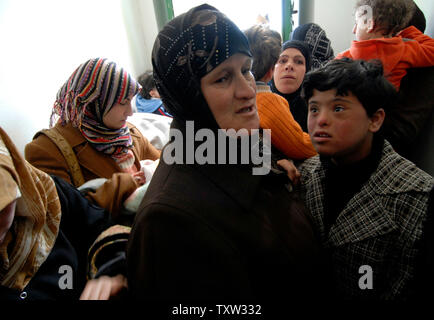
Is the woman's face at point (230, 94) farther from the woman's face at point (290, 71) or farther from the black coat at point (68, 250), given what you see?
the woman's face at point (290, 71)

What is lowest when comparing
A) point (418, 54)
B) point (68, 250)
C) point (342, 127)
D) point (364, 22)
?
point (68, 250)

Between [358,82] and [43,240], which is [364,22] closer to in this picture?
[358,82]

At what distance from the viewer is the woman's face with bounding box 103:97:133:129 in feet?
4.48

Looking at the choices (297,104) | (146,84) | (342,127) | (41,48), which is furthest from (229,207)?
(146,84)

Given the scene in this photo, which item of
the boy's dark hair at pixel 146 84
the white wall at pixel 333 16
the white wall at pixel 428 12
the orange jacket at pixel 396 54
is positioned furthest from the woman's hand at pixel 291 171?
the white wall at pixel 333 16

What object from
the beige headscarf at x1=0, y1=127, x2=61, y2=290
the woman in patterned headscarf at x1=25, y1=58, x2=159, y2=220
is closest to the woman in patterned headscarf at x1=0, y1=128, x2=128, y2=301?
the beige headscarf at x1=0, y1=127, x2=61, y2=290

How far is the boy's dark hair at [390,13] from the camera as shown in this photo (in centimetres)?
131

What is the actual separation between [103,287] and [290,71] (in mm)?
1621

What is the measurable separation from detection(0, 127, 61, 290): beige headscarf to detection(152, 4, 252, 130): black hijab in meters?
0.47

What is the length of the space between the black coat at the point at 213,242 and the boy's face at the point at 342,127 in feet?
1.17

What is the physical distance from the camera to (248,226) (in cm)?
60

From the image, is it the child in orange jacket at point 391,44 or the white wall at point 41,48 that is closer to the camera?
the child in orange jacket at point 391,44

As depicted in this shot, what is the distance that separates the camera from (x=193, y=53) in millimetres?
670
